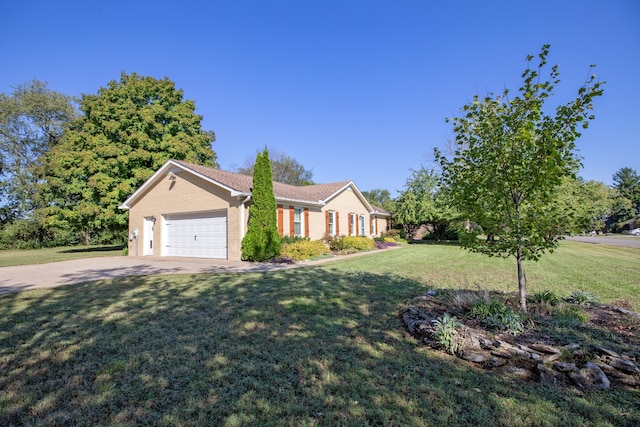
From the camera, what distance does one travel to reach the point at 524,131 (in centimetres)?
430

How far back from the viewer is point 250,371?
344cm

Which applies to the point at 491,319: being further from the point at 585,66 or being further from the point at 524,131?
the point at 585,66

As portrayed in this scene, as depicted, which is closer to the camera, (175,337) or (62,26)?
(175,337)

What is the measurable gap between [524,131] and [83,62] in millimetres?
17186

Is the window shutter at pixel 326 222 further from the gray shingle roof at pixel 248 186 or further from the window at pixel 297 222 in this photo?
the window at pixel 297 222

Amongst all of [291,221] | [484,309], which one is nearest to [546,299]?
[484,309]

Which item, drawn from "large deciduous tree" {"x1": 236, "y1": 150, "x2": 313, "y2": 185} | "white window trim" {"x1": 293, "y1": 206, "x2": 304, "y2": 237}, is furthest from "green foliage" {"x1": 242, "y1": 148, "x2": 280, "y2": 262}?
"large deciduous tree" {"x1": 236, "y1": 150, "x2": 313, "y2": 185}

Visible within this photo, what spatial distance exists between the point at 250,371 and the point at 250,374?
2.7 inches

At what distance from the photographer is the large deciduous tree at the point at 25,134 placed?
28.2 m

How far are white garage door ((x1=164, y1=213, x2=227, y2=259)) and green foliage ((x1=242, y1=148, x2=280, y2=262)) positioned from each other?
6.22 feet

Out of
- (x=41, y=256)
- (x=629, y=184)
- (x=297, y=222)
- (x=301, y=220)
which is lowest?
(x=41, y=256)

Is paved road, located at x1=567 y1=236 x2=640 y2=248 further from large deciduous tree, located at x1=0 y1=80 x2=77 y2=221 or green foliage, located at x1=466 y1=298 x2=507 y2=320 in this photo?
large deciduous tree, located at x1=0 y1=80 x2=77 y2=221

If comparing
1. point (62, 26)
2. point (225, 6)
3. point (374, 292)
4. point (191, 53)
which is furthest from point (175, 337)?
point (62, 26)

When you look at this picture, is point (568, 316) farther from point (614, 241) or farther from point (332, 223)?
point (614, 241)
